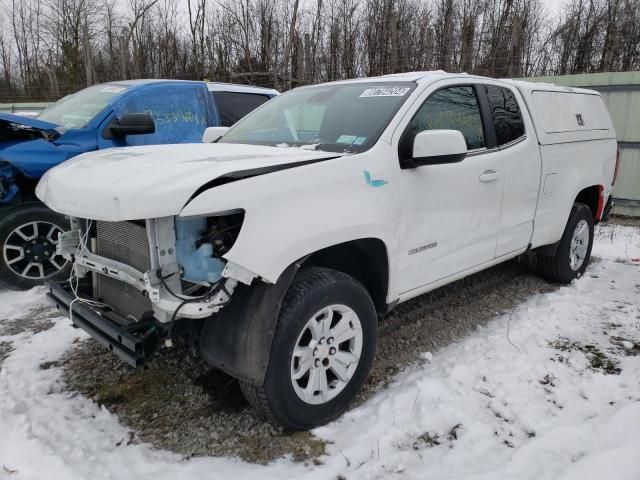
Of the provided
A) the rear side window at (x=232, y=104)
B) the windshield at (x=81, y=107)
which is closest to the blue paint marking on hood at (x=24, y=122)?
the windshield at (x=81, y=107)

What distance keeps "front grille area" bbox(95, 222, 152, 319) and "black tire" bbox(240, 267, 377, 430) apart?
2.42 ft

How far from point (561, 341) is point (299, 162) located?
8.35 feet

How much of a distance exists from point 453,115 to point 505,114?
716 mm

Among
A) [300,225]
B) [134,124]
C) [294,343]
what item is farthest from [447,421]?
[134,124]

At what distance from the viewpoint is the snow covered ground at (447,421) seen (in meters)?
2.35

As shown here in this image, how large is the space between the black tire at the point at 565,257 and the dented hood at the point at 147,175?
3160 millimetres

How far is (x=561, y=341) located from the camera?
145 inches

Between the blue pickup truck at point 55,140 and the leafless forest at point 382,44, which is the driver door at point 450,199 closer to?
the blue pickup truck at point 55,140

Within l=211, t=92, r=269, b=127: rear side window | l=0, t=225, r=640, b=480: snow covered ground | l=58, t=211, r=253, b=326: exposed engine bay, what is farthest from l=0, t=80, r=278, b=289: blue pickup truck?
l=58, t=211, r=253, b=326: exposed engine bay

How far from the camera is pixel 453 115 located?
11.5 feet

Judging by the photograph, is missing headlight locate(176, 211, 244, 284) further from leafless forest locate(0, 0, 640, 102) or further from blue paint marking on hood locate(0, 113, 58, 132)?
leafless forest locate(0, 0, 640, 102)

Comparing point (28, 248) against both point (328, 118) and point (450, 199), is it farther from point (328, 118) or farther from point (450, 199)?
point (450, 199)

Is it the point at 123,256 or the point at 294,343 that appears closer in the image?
the point at 294,343

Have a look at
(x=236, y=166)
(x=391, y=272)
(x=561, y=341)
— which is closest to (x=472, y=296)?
(x=561, y=341)
